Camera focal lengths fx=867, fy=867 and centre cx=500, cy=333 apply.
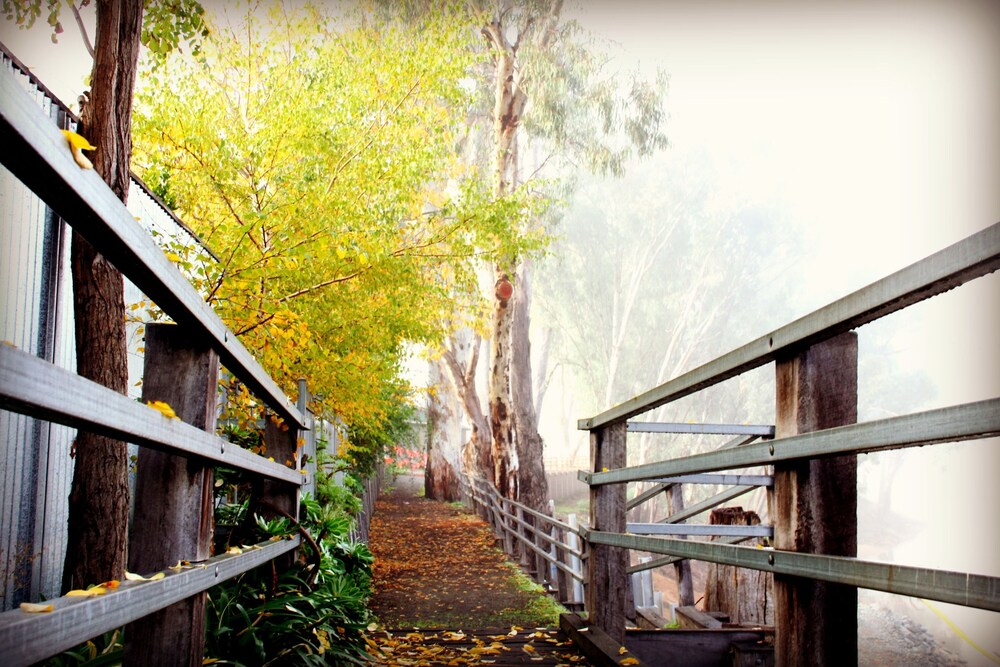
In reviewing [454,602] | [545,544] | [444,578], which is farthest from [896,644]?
[454,602]

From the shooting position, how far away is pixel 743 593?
20.0ft

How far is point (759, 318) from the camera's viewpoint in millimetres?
43938

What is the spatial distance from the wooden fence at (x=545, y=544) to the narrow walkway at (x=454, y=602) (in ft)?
0.72

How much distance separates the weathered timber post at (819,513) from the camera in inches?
88.8

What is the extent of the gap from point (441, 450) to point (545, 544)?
13.7 metres

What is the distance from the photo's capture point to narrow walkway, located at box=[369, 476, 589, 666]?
16.4ft

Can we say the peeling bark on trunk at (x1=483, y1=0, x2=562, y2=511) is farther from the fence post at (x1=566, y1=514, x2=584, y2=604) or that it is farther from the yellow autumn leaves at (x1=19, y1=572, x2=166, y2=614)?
the yellow autumn leaves at (x1=19, y1=572, x2=166, y2=614)

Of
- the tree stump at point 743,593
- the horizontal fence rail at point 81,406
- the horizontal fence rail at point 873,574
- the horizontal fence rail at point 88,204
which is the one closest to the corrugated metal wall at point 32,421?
the horizontal fence rail at point 88,204

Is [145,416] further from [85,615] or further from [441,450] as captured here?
[441,450]

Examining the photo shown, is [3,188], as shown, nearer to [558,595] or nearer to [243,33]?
[243,33]

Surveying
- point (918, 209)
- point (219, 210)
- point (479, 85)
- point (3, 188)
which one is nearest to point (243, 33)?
point (219, 210)

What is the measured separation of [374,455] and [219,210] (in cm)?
870

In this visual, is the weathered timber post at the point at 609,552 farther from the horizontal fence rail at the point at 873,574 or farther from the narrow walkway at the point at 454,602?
the horizontal fence rail at the point at 873,574

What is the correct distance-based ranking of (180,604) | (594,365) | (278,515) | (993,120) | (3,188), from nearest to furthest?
(180,604) → (3,188) → (278,515) → (594,365) → (993,120)
